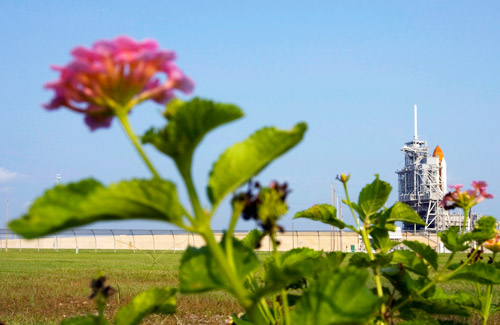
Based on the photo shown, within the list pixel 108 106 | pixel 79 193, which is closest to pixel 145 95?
pixel 108 106

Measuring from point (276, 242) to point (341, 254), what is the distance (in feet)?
2.49

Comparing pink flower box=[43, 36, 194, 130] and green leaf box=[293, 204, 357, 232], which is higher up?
pink flower box=[43, 36, 194, 130]

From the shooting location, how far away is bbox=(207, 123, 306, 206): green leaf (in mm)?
855

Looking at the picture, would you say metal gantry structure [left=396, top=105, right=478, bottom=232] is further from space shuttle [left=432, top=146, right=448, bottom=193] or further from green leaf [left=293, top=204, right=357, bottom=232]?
green leaf [left=293, top=204, right=357, bottom=232]

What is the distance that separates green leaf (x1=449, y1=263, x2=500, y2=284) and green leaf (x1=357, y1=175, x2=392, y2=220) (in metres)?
0.29

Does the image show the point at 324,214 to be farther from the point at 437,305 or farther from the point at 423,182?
the point at 423,182

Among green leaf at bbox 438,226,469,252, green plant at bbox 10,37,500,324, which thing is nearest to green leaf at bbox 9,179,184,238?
green plant at bbox 10,37,500,324

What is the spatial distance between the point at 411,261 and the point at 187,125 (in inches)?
43.4

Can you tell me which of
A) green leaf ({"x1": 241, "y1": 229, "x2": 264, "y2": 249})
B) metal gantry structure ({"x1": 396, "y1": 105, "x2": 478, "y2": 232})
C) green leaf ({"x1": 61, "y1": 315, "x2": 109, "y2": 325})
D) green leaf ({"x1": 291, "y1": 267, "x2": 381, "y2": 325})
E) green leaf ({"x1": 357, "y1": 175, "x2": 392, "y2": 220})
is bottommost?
green leaf ({"x1": 61, "y1": 315, "x2": 109, "y2": 325})

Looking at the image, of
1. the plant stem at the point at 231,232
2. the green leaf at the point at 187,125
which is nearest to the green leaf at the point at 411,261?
the plant stem at the point at 231,232

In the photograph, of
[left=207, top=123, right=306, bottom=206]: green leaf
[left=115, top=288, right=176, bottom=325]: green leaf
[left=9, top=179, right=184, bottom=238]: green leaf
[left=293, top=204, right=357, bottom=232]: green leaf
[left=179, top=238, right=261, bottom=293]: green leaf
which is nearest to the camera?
[left=9, top=179, right=184, bottom=238]: green leaf

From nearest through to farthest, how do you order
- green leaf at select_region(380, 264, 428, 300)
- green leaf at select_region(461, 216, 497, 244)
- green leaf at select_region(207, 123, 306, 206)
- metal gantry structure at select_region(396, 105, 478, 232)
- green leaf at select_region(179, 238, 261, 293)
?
green leaf at select_region(207, 123, 306, 206), green leaf at select_region(179, 238, 261, 293), green leaf at select_region(461, 216, 497, 244), green leaf at select_region(380, 264, 428, 300), metal gantry structure at select_region(396, 105, 478, 232)

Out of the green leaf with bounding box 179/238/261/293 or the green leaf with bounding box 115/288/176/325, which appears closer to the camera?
the green leaf with bounding box 179/238/261/293

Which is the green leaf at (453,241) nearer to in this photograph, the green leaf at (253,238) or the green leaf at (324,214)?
the green leaf at (324,214)
